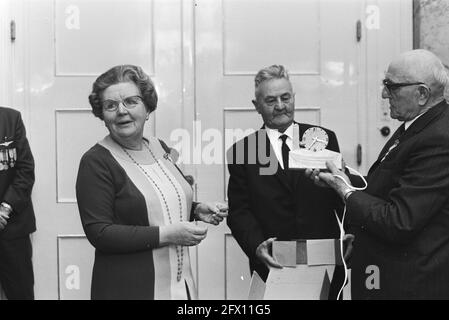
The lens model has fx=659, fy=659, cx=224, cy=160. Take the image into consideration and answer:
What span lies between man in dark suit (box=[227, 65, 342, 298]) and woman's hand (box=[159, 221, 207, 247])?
1.90ft

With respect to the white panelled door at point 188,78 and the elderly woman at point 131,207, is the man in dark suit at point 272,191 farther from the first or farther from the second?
the white panelled door at point 188,78

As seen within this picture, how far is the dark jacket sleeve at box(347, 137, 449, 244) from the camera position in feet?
7.66

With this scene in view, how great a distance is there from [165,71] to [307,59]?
2.85ft

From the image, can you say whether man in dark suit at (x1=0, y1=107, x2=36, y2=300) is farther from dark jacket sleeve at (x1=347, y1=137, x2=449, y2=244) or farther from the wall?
the wall

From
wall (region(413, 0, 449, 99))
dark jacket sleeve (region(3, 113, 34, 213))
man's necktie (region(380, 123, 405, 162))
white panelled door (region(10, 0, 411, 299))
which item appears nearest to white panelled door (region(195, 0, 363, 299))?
white panelled door (region(10, 0, 411, 299))

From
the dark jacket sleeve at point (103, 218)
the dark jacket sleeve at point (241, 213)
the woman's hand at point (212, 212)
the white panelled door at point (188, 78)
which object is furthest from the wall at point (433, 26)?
the dark jacket sleeve at point (103, 218)

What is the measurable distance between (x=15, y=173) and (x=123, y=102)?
1453mm

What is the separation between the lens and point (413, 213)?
2.34 m

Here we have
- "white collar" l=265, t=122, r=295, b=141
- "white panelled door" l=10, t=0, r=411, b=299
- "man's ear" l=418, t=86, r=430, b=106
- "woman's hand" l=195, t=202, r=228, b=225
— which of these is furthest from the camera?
"white panelled door" l=10, t=0, r=411, b=299

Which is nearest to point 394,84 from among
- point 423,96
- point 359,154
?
point 423,96

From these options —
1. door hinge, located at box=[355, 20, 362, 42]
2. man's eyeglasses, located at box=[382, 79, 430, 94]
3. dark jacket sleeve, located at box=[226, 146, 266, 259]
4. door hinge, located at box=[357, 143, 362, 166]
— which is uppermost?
door hinge, located at box=[355, 20, 362, 42]

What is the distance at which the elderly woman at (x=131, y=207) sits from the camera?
2355 mm

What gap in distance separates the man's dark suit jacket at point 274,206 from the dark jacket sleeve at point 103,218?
758 millimetres

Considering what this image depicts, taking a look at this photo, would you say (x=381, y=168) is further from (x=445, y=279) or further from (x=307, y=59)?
(x=307, y=59)
